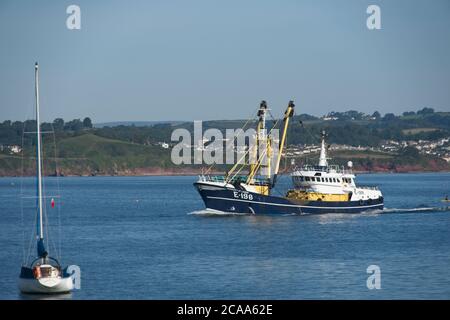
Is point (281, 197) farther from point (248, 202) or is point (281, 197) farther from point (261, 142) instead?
point (261, 142)

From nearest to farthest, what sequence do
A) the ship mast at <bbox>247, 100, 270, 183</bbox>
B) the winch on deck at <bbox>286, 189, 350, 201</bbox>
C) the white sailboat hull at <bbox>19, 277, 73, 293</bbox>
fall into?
the white sailboat hull at <bbox>19, 277, 73, 293</bbox> < the ship mast at <bbox>247, 100, 270, 183</bbox> < the winch on deck at <bbox>286, 189, 350, 201</bbox>

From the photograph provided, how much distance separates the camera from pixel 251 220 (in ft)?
267

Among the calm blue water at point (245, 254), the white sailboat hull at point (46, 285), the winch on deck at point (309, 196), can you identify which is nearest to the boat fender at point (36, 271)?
the white sailboat hull at point (46, 285)

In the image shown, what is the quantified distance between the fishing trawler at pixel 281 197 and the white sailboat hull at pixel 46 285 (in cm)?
4061

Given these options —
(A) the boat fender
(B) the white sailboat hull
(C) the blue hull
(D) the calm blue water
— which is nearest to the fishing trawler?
(C) the blue hull

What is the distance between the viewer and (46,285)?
1692 inches

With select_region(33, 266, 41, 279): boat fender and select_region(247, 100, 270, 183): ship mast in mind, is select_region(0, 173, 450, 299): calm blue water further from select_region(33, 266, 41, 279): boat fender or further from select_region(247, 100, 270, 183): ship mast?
select_region(247, 100, 270, 183): ship mast

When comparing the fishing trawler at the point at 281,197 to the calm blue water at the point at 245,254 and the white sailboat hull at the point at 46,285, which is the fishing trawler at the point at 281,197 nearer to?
the calm blue water at the point at 245,254

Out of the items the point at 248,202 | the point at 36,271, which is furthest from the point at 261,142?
the point at 36,271

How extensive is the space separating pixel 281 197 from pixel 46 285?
4534 cm

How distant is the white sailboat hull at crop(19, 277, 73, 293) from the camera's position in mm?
42938

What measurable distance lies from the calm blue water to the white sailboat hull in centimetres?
63

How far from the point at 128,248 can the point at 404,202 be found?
59.7 meters
